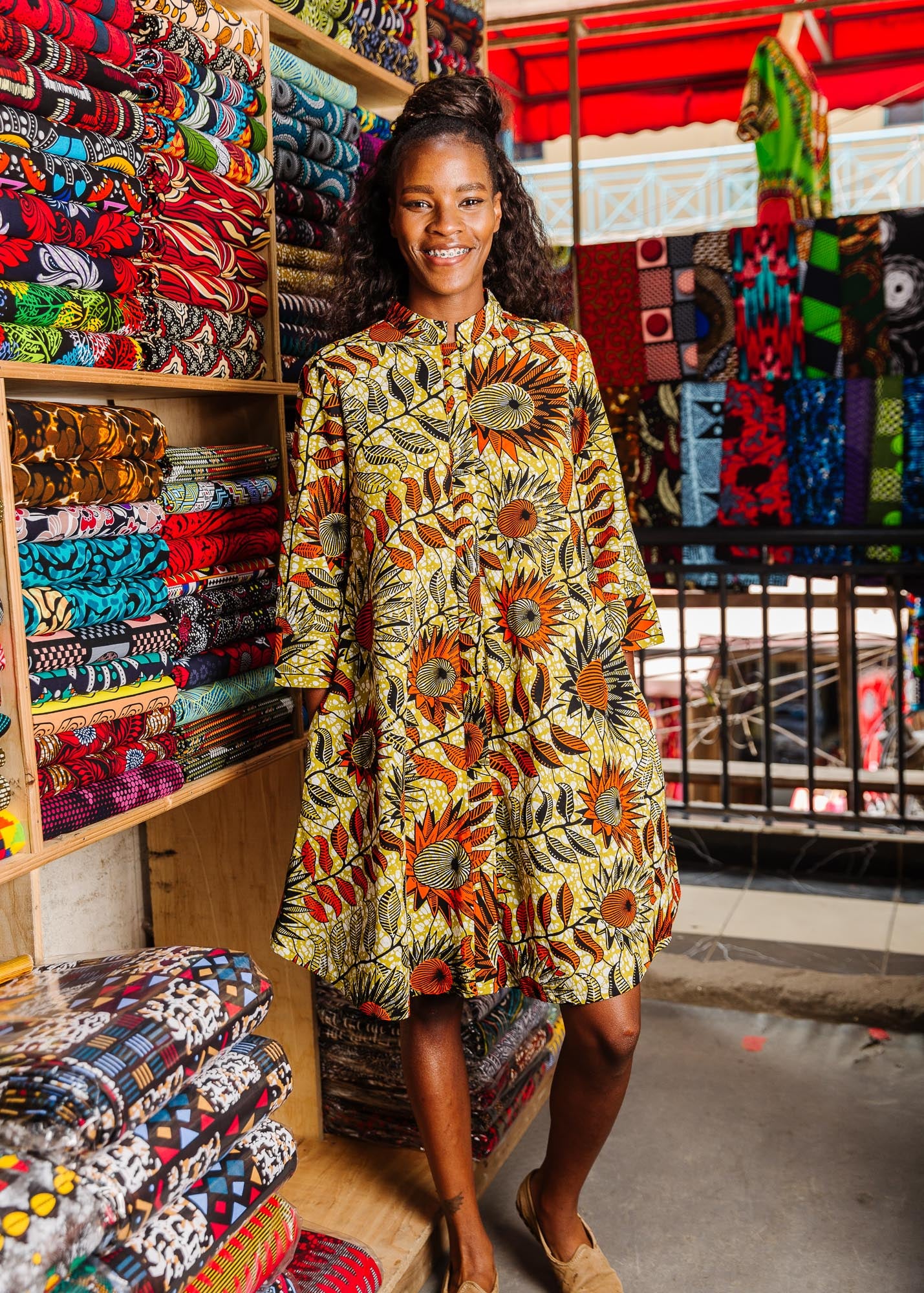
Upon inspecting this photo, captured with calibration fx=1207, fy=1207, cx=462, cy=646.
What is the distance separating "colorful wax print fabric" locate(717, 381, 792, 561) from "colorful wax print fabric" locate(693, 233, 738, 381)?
77 mm

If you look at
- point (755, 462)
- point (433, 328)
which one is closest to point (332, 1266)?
point (433, 328)

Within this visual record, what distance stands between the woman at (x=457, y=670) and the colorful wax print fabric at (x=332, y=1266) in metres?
0.15

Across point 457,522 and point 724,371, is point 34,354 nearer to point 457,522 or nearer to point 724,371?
point 457,522

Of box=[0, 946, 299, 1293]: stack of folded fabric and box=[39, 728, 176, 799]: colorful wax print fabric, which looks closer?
box=[0, 946, 299, 1293]: stack of folded fabric

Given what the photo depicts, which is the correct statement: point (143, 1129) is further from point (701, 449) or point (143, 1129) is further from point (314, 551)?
point (701, 449)

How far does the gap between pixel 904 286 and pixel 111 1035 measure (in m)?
2.76

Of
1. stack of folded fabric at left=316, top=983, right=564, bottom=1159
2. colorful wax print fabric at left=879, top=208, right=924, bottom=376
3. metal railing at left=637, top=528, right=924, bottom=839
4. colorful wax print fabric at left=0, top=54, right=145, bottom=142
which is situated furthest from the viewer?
metal railing at left=637, top=528, right=924, bottom=839

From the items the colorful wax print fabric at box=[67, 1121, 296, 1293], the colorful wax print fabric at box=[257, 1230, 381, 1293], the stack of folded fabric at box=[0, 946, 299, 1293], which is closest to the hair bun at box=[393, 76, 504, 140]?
the stack of folded fabric at box=[0, 946, 299, 1293]

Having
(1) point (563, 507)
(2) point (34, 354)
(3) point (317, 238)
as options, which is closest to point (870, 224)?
(3) point (317, 238)

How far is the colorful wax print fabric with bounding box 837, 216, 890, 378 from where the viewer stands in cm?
312

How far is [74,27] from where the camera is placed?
1397mm

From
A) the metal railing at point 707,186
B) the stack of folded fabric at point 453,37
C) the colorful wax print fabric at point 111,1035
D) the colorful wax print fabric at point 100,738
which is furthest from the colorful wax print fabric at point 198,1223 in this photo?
the metal railing at point 707,186

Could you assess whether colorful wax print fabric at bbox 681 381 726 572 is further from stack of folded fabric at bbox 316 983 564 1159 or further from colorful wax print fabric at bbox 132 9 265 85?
colorful wax print fabric at bbox 132 9 265 85

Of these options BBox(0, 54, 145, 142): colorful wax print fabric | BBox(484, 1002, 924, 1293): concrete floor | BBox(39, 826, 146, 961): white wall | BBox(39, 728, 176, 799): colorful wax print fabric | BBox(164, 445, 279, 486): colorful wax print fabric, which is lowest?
BBox(484, 1002, 924, 1293): concrete floor
